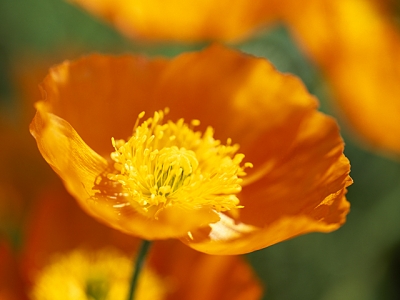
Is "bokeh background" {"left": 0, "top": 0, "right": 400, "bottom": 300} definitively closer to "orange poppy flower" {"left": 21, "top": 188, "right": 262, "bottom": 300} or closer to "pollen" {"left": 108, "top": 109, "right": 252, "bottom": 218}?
"orange poppy flower" {"left": 21, "top": 188, "right": 262, "bottom": 300}

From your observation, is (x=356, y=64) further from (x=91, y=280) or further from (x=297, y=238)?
(x=91, y=280)

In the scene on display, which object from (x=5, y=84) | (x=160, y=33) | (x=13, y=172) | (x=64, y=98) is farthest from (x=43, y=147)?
(x=5, y=84)

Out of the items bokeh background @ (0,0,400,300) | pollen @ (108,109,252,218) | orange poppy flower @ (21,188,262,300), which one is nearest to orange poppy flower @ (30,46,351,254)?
pollen @ (108,109,252,218)

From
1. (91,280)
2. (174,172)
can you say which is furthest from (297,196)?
(91,280)

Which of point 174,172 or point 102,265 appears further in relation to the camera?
point 102,265

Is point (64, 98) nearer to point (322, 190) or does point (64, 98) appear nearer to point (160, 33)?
point (322, 190)
